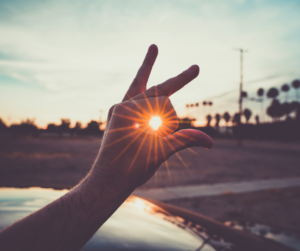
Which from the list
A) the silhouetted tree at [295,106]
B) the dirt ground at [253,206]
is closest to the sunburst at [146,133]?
the dirt ground at [253,206]

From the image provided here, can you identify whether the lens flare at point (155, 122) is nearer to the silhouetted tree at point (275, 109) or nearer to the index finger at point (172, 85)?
the index finger at point (172, 85)

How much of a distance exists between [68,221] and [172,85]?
648 millimetres

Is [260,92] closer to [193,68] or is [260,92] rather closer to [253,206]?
[253,206]

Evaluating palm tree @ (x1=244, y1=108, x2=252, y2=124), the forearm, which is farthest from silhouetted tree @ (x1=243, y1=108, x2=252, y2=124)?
the forearm

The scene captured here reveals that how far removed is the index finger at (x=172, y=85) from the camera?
87cm

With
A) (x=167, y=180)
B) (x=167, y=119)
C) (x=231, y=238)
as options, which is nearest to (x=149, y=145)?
(x=167, y=119)

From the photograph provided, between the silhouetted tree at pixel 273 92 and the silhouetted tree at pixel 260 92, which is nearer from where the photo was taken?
the silhouetted tree at pixel 273 92

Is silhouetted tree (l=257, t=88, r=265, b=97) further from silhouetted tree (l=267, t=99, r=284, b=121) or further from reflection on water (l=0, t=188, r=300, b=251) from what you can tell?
reflection on water (l=0, t=188, r=300, b=251)

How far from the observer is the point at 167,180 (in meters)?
9.04

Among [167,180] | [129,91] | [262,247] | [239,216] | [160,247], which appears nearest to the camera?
[129,91]

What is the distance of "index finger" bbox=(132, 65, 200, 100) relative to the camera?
873 millimetres

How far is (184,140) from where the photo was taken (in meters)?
0.80

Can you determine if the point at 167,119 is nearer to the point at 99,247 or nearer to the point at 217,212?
the point at 99,247

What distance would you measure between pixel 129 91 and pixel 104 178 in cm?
47
